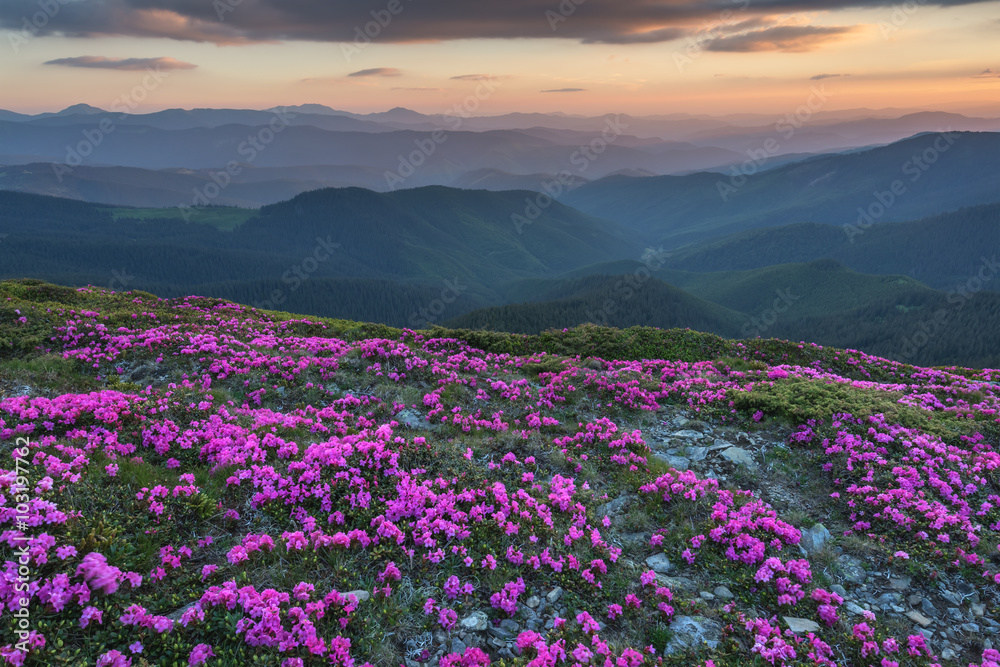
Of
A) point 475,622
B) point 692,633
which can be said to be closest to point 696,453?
point 692,633

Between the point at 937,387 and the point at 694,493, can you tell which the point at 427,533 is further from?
the point at 937,387

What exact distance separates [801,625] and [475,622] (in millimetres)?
5599

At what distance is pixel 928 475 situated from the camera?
39.3ft

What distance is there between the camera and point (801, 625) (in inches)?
312

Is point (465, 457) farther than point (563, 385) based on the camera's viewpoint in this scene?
No

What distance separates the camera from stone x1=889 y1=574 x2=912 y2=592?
9047 millimetres

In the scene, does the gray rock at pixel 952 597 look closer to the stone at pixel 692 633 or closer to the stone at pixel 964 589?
the stone at pixel 964 589

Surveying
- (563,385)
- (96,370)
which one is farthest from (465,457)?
(96,370)

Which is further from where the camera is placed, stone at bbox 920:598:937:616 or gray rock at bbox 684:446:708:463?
gray rock at bbox 684:446:708:463

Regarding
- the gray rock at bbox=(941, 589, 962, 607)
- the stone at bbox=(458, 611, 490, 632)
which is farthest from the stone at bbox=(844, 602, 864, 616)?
the stone at bbox=(458, 611, 490, 632)

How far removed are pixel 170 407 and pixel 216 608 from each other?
7.49 meters

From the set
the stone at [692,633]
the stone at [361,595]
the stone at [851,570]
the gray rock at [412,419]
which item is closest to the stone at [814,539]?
the stone at [851,570]

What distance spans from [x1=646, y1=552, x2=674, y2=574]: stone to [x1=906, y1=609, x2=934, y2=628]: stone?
4086 mm

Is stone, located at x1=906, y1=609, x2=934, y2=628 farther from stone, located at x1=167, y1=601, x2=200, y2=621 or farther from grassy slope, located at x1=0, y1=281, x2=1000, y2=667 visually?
stone, located at x1=167, y1=601, x2=200, y2=621
